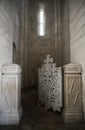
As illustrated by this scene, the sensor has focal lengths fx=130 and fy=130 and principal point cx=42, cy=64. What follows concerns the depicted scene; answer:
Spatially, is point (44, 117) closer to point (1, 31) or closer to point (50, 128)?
point (50, 128)

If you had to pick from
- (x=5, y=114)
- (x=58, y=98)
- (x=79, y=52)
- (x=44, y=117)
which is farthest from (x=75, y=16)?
(x=5, y=114)

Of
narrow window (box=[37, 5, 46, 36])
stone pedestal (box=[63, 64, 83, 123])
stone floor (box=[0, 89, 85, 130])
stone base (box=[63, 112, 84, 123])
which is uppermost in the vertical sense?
narrow window (box=[37, 5, 46, 36])

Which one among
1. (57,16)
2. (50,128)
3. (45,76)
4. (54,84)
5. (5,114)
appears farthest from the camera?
(57,16)

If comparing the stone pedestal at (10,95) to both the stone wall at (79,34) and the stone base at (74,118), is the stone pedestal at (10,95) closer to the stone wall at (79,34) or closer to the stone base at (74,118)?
the stone base at (74,118)

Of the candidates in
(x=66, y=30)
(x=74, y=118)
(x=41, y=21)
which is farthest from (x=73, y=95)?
(x=41, y=21)

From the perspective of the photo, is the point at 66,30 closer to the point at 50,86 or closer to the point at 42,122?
the point at 50,86

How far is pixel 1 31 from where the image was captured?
310 cm

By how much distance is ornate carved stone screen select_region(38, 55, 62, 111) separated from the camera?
11.8ft

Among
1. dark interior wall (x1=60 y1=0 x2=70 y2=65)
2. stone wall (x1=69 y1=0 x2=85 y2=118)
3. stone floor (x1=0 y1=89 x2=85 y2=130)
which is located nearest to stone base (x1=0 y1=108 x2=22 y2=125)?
stone floor (x1=0 y1=89 x2=85 y2=130)

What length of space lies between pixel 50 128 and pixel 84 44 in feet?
6.52

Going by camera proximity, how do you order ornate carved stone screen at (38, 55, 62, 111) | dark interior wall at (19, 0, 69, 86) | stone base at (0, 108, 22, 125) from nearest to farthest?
stone base at (0, 108, 22, 125), ornate carved stone screen at (38, 55, 62, 111), dark interior wall at (19, 0, 69, 86)

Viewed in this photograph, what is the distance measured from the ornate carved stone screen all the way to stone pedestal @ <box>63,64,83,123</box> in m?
0.41

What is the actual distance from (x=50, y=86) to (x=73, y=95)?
3.39 ft

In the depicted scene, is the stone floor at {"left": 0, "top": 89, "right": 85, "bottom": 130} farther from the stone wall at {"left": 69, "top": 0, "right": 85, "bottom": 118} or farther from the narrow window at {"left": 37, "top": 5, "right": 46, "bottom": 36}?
the narrow window at {"left": 37, "top": 5, "right": 46, "bottom": 36}
